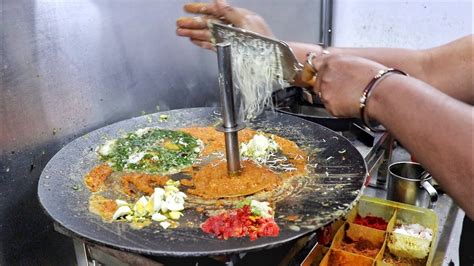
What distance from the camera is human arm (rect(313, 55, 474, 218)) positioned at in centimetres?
97

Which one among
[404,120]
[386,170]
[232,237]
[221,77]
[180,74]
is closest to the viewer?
[404,120]

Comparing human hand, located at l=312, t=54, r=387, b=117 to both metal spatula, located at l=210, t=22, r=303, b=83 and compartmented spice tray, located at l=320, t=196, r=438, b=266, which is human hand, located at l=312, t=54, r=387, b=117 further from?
compartmented spice tray, located at l=320, t=196, r=438, b=266

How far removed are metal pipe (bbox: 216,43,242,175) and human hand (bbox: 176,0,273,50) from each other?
0.42 m

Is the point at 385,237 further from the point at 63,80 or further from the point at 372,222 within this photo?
the point at 63,80

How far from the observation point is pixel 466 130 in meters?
0.95

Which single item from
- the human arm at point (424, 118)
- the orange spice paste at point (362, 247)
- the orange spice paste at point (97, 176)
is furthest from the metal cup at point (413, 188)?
the orange spice paste at point (97, 176)

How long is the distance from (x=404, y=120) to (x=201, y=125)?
1197mm

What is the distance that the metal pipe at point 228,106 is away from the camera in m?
1.45

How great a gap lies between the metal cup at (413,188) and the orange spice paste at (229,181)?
105cm

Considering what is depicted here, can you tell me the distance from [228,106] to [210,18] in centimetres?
57

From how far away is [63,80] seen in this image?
1.92 m

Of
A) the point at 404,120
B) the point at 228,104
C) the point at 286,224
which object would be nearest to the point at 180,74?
the point at 228,104

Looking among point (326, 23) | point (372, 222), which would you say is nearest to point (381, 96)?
point (372, 222)

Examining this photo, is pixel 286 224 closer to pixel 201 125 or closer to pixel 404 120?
pixel 404 120
